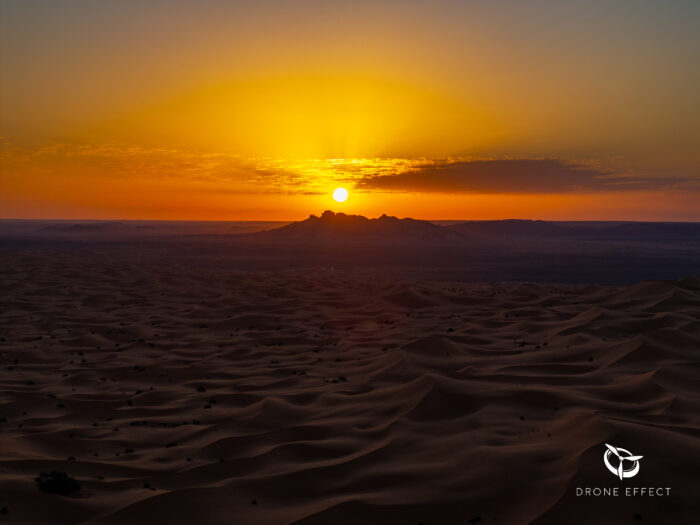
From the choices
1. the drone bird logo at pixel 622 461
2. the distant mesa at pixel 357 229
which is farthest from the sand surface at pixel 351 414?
the distant mesa at pixel 357 229

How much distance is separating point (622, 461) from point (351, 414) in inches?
143

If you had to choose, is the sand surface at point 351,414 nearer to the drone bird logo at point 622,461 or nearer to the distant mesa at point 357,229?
the drone bird logo at point 622,461

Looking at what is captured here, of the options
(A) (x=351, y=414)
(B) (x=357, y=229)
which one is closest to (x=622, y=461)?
(A) (x=351, y=414)

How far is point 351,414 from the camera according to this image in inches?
316

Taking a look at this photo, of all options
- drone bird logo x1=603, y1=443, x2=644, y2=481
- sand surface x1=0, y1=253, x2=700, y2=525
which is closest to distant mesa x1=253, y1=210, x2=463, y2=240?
sand surface x1=0, y1=253, x2=700, y2=525

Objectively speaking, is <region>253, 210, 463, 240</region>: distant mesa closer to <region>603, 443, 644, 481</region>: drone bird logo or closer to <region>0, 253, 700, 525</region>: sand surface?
<region>0, 253, 700, 525</region>: sand surface

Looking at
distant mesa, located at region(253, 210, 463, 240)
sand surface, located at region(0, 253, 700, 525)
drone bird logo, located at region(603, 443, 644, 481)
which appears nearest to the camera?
A: sand surface, located at region(0, 253, 700, 525)

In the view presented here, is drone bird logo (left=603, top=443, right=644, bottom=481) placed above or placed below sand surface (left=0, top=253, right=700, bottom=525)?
above

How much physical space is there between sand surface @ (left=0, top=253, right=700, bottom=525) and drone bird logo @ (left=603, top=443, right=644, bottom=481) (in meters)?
0.09

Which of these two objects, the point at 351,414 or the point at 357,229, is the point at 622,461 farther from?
the point at 357,229

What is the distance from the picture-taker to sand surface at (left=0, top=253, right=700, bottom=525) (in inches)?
205

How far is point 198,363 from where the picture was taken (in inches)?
451

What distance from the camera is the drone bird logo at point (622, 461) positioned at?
538cm

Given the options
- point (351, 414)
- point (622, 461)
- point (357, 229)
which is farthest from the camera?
point (357, 229)
